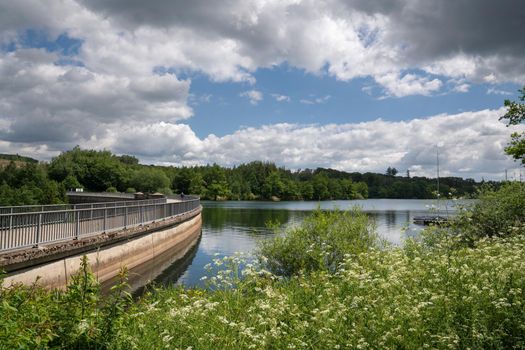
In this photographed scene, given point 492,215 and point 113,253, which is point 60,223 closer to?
point 113,253

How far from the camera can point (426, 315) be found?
263 inches

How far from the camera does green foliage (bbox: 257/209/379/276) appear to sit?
16359mm

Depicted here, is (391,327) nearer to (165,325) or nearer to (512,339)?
(512,339)

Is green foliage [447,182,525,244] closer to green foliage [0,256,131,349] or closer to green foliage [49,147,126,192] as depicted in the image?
green foliage [0,256,131,349]

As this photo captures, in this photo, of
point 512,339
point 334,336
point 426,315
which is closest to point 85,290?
point 334,336

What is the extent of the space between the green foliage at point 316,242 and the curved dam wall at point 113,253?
19.7 feet

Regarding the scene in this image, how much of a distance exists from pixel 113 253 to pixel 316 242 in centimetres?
1099

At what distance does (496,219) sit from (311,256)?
862 centimetres

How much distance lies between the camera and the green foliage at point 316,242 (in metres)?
16.4

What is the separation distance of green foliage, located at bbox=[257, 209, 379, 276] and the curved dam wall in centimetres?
600

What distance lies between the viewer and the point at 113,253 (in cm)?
2212

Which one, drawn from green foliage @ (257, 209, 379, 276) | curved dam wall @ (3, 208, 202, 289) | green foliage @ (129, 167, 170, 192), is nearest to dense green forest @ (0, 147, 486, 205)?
green foliage @ (129, 167, 170, 192)

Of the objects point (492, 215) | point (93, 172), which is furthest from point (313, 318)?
point (93, 172)

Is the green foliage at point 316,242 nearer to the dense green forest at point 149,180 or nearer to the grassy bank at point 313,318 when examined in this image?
the grassy bank at point 313,318
